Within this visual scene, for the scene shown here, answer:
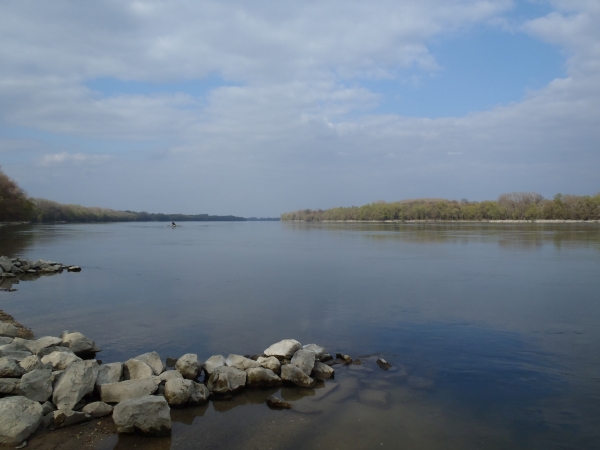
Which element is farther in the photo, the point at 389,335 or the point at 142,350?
the point at 389,335

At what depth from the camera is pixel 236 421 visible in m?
5.32

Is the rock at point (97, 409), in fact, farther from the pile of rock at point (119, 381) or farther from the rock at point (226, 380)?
the rock at point (226, 380)

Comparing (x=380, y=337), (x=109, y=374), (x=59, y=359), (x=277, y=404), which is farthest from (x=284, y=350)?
(x=59, y=359)

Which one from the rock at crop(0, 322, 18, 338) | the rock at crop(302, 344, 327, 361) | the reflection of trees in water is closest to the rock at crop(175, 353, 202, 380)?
the rock at crop(302, 344, 327, 361)

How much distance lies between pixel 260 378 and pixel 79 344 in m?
3.29

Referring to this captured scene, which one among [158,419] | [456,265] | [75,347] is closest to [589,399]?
[158,419]

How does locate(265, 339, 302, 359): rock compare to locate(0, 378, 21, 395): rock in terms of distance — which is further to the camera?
locate(265, 339, 302, 359): rock

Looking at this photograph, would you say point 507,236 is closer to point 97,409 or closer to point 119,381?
point 119,381

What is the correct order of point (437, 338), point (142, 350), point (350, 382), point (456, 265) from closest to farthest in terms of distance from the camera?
point (350, 382) → point (142, 350) → point (437, 338) → point (456, 265)

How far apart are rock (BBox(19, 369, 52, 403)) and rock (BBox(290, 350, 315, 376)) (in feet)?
10.8

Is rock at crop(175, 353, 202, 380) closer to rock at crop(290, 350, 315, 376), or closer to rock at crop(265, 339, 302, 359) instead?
rock at crop(265, 339, 302, 359)

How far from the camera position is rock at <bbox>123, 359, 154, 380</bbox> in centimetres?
607

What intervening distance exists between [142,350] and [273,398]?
10.4ft

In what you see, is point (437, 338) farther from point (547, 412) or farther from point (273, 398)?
point (273, 398)
